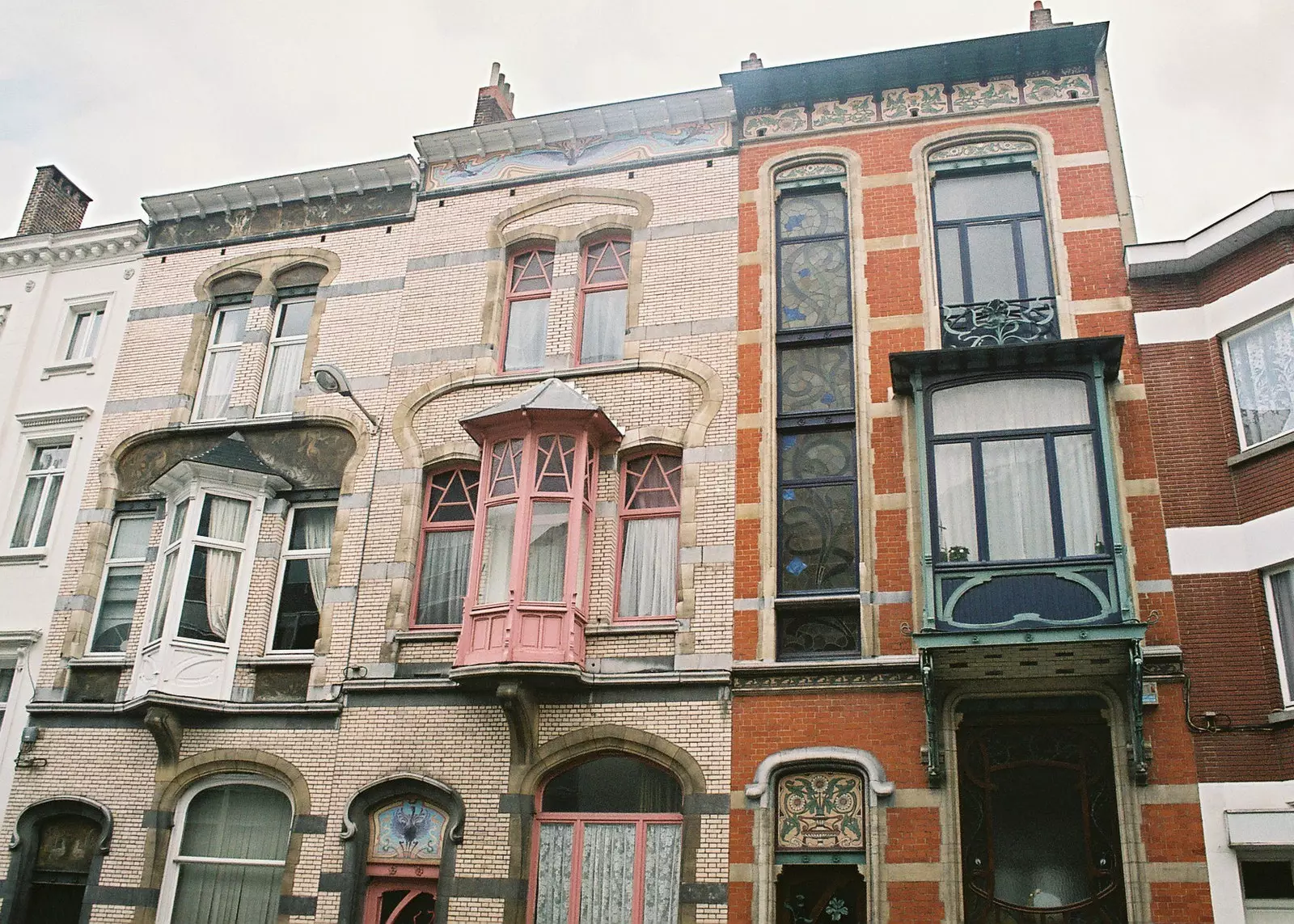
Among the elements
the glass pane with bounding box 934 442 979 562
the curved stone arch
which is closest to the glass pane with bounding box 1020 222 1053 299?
the glass pane with bounding box 934 442 979 562

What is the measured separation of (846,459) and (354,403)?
23.8 feet

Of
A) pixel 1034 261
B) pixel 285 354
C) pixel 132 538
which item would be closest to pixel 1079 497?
pixel 1034 261

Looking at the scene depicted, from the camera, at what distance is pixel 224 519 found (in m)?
15.8

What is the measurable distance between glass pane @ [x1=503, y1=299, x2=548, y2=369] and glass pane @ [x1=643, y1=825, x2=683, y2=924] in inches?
265

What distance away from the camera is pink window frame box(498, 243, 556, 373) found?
1627 cm

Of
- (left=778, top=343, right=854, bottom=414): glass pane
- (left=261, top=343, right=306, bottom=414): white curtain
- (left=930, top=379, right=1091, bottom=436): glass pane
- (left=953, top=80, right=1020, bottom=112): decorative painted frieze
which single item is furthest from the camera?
(left=261, top=343, right=306, bottom=414): white curtain

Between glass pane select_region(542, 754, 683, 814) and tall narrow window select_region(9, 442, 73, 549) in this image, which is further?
tall narrow window select_region(9, 442, 73, 549)

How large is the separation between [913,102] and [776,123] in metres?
1.97

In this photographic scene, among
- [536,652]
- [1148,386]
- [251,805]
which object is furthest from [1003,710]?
[251,805]

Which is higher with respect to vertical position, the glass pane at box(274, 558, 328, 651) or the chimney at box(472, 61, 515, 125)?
the chimney at box(472, 61, 515, 125)

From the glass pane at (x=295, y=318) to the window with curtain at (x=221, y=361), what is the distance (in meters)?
0.60

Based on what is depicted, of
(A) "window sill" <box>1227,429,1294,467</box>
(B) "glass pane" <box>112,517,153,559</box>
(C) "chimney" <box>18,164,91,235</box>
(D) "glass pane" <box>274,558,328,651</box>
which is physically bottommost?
(D) "glass pane" <box>274,558,328,651</box>

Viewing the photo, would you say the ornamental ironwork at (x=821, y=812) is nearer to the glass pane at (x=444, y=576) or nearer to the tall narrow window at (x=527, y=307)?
the glass pane at (x=444, y=576)

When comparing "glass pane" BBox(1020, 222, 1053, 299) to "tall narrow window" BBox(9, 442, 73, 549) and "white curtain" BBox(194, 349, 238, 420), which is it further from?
"tall narrow window" BBox(9, 442, 73, 549)
